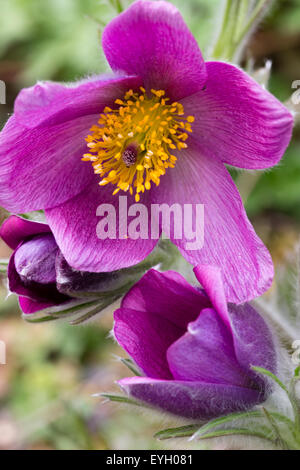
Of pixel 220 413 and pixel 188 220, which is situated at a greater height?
pixel 188 220

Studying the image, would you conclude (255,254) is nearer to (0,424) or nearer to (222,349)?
(222,349)

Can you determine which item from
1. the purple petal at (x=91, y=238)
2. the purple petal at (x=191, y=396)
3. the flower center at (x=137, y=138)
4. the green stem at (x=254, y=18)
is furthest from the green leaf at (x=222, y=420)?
the green stem at (x=254, y=18)

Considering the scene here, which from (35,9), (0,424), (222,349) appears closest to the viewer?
(222,349)

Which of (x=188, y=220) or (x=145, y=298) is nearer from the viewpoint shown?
(x=145, y=298)

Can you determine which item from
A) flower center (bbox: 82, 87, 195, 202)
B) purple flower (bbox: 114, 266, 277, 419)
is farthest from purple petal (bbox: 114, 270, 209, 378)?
flower center (bbox: 82, 87, 195, 202)

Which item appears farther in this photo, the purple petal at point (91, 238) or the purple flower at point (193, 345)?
the purple petal at point (91, 238)

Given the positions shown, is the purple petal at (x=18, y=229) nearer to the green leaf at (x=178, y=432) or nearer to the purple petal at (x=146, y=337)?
the purple petal at (x=146, y=337)

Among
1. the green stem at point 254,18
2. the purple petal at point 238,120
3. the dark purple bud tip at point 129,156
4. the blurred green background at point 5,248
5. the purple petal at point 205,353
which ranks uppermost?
the green stem at point 254,18
